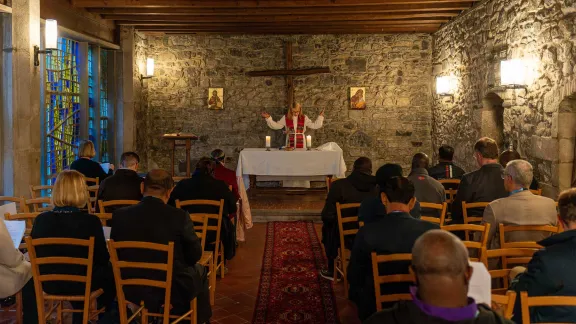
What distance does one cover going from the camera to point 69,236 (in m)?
3.38

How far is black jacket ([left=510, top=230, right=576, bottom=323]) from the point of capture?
95.7 inches

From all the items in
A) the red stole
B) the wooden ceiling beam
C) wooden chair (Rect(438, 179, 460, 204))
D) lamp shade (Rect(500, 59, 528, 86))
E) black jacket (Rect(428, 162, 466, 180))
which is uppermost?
the wooden ceiling beam

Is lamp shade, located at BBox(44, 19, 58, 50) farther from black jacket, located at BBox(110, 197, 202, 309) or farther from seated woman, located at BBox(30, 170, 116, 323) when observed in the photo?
black jacket, located at BBox(110, 197, 202, 309)

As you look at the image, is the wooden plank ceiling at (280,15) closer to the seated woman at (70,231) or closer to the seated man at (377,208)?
the seated man at (377,208)

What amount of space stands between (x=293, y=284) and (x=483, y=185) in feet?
6.43

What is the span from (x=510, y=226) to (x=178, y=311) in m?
2.19

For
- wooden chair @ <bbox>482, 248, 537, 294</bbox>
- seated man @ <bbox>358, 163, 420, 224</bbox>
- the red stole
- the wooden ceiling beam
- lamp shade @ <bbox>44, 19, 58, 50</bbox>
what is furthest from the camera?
the red stole

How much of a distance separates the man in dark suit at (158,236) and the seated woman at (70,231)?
0.15m

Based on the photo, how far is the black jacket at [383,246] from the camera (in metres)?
2.95

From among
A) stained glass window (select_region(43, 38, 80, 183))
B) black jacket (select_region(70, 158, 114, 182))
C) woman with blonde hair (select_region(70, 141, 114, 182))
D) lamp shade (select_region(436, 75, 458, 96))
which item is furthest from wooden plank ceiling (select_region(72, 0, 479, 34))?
black jacket (select_region(70, 158, 114, 182))

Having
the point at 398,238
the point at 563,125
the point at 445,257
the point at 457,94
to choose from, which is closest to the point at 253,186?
the point at 457,94

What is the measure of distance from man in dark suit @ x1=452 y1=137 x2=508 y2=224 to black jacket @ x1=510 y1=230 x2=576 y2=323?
2.41 metres

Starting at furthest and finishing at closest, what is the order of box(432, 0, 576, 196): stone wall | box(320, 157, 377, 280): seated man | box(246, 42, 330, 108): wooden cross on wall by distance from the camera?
1. box(246, 42, 330, 108): wooden cross on wall
2. box(432, 0, 576, 196): stone wall
3. box(320, 157, 377, 280): seated man

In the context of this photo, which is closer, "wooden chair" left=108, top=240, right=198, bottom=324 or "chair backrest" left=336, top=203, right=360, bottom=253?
"wooden chair" left=108, top=240, right=198, bottom=324
